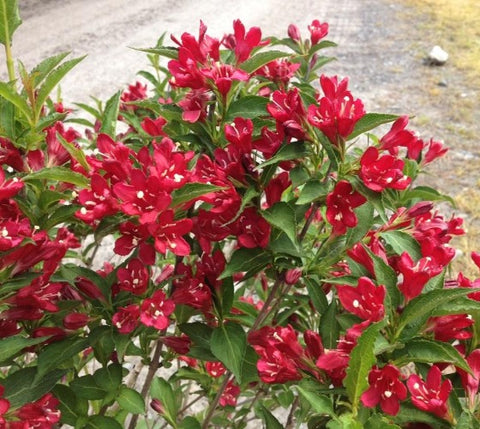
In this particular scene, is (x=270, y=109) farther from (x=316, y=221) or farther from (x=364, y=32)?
(x=364, y=32)

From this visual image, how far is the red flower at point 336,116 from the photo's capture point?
77cm

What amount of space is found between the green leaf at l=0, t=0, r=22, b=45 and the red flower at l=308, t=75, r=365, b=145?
1.64ft

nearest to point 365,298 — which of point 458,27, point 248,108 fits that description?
point 248,108

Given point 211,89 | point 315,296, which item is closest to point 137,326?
point 315,296

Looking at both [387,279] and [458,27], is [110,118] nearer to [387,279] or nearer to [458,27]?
[387,279]

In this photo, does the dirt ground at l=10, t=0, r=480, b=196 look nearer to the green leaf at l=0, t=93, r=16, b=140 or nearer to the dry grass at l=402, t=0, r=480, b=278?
the dry grass at l=402, t=0, r=480, b=278

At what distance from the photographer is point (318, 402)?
Answer: 721mm

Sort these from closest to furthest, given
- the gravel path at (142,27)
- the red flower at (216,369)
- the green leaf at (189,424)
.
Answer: the green leaf at (189,424), the red flower at (216,369), the gravel path at (142,27)

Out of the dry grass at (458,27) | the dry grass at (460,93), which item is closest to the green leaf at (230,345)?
the dry grass at (460,93)

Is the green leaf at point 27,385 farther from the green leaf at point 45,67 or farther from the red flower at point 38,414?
the green leaf at point 45,67

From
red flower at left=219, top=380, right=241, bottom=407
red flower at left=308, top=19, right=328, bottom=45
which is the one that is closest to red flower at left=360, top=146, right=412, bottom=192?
red flower at left=308, top=19, right=328, bottom=45

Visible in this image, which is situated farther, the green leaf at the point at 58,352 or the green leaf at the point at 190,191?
the green leaf at the point at 58,352

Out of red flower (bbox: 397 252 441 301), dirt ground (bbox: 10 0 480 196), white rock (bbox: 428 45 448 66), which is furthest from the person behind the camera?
white rock (bbox: 428 45 448 66)

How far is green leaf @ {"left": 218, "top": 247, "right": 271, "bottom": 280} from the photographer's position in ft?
2.83
